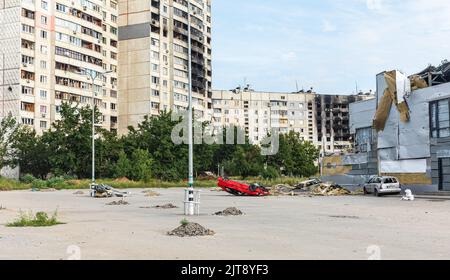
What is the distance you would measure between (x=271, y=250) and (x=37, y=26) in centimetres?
8112

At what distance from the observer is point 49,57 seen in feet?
277

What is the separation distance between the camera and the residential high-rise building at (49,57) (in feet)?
261

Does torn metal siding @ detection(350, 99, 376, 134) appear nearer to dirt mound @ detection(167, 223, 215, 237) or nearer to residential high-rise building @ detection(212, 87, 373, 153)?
dirt mound @ detection(167, 223, 215, 237)

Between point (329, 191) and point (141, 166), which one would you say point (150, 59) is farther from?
point (329, 191)

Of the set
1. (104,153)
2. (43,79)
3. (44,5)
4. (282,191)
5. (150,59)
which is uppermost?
(44,5)

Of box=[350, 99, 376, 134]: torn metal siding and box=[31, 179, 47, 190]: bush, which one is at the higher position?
box=[350, 99, 376, 134]: torn metal siding

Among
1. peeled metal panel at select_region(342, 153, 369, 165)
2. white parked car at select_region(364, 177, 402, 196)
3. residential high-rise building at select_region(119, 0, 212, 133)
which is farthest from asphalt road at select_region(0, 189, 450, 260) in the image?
residential high-rise building at select_region(119, 0, 212, 133)

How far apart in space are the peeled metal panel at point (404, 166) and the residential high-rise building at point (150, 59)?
5927 cm

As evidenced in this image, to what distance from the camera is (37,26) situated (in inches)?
3258

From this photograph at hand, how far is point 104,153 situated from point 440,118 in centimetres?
5035

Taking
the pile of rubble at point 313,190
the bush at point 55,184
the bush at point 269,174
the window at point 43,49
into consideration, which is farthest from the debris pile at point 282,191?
the window at point 43,49

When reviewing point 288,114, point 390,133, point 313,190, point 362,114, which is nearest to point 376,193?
point 390,133

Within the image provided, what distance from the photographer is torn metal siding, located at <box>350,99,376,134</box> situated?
153ft
